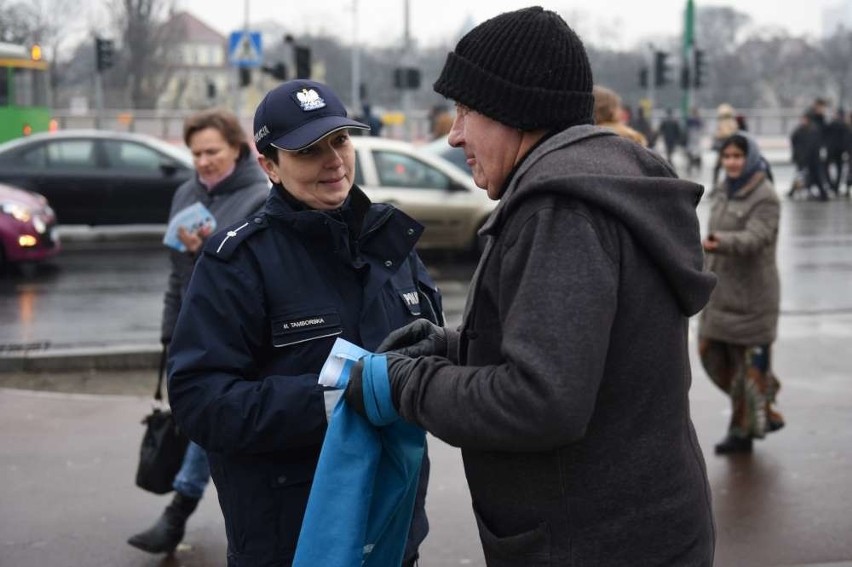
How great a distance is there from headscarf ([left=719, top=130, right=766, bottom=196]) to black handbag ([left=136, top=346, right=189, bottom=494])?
3.34m

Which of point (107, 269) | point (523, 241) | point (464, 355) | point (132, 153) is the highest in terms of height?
point (523, 241)

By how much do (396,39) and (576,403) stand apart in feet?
273

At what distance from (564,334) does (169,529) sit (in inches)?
135

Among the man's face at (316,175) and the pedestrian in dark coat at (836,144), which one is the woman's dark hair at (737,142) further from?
the pedestrian in dark coat at (836,144)

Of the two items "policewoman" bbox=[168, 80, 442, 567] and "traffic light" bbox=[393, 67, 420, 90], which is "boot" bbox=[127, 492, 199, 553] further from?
"traffic light" bbox=[393, 67, 420, 90]

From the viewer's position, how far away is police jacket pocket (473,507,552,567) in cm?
220

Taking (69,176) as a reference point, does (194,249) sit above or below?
above

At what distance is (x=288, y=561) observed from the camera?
2857 millimetres

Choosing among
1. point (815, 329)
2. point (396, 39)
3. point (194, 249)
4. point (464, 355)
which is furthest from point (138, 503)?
point (396, 39)

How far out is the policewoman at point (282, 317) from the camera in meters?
2.74

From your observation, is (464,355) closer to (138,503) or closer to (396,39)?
(138,503)

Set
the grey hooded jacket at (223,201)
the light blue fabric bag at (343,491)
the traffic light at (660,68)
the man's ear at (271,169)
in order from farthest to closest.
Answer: the traffic light at (660,68) < the grey hooded jacket at (223,201) < the man's ear at (271,169) < the light blue fabric bag at (343,491)

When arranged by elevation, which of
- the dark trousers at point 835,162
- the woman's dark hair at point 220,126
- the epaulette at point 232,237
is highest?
the woman's dark hair at point 220,126

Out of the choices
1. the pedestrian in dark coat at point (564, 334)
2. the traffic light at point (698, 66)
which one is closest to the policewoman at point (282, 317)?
the pedestrian in dark coat at point (564, 334)
